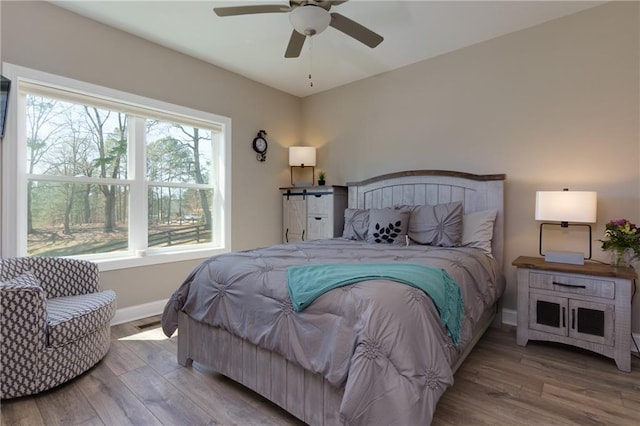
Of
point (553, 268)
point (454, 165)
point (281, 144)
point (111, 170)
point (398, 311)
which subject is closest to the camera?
point (398, 311)

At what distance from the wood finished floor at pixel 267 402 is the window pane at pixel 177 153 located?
6.19 ft

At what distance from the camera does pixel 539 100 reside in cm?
291

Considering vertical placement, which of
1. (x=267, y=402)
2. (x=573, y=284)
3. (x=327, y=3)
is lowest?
(x=267, y=402)

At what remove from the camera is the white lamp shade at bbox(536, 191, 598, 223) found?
7.84 feet

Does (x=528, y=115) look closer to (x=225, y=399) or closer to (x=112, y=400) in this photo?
(x=225, y=399)

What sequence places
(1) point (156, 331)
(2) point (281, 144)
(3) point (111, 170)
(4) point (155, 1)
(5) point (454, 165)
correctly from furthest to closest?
(2) point (281, 144)
(5) point (454, 165)
(3) point (111, 170)
(1) point (156, 331)
(4) point (155, 1)

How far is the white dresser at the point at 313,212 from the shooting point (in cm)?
398

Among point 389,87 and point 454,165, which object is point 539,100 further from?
point 389,87

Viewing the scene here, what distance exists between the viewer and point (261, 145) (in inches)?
169

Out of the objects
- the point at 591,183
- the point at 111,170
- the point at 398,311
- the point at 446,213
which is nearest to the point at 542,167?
the point at 591,183

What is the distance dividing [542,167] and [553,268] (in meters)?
1.01

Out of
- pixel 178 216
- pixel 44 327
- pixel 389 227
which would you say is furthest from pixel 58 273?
pixel 389 227

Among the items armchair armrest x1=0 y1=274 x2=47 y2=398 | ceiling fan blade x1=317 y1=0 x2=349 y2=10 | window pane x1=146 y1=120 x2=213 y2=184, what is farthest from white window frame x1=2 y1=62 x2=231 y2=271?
ceiling fan blade x1=317 y1=0 x2=349 y2=10

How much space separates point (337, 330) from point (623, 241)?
2345mm
